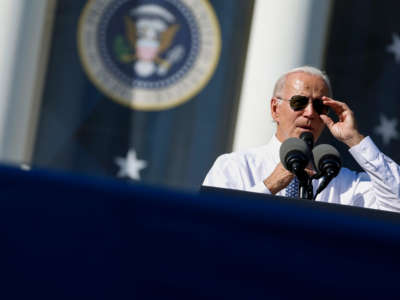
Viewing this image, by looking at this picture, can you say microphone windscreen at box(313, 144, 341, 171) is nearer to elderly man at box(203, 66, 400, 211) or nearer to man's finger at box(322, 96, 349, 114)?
elderly man at box(203, 66, 400, 211)

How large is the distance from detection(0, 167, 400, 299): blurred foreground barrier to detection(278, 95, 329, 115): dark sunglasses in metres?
1.21

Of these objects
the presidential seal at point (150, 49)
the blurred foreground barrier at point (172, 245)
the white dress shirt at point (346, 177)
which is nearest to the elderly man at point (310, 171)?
the white dress shirt at point (346, 177)

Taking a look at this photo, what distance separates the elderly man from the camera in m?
1.96

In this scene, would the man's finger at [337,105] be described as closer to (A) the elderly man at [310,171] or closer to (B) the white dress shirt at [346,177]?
(A) the elderly man at [310,171]

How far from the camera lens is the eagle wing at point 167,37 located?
6234mm

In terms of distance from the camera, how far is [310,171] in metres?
1.89

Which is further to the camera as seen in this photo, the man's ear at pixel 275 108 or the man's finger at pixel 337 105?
the man's ear at pixel 275 108

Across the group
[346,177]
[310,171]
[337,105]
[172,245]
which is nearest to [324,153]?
[310,171]

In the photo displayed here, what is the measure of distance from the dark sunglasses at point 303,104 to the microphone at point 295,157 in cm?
35

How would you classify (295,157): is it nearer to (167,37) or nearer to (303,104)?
(303,104)

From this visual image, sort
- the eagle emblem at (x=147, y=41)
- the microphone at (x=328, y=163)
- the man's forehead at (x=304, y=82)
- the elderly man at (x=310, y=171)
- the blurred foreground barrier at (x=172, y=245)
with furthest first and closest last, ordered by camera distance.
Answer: the eagle emblem at (x=147, y=41) < the man's forehead at (x=304, y=82) < the elderly man at (x=310, y=171) < the microphone at (x=328, y=163) < the blurred foreground barrier at (x=172, y=245)

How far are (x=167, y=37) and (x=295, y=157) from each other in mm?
4743

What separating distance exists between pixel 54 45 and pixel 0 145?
3.86ft

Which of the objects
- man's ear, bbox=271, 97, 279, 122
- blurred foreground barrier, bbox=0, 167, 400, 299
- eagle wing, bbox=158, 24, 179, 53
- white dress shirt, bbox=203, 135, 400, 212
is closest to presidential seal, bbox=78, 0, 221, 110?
eagle wing, bbox=158, 24, 179, 53
